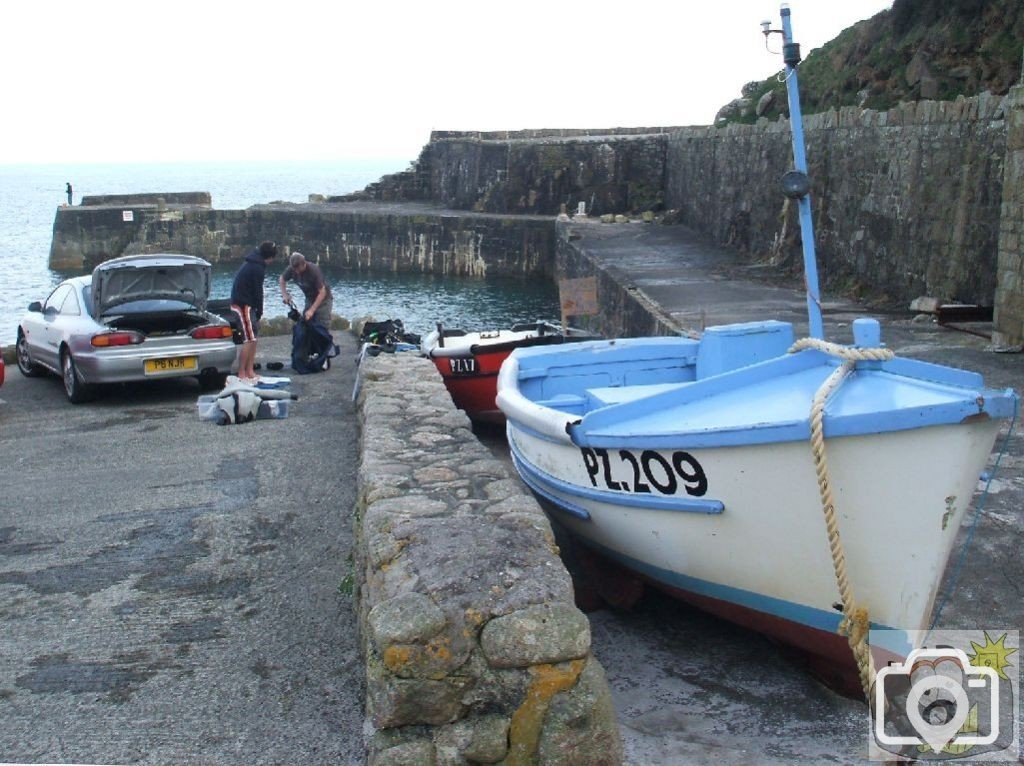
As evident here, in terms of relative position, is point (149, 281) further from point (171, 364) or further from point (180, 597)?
point (180, 597)

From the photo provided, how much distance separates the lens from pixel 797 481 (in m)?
4.79

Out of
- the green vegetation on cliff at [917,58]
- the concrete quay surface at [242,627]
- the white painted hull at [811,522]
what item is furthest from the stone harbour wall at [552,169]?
the white painted hull at [811,522]

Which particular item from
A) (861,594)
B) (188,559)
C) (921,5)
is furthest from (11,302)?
(861,594)

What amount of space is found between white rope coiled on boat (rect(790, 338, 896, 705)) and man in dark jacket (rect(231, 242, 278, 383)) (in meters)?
7.18

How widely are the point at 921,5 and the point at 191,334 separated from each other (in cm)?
1951

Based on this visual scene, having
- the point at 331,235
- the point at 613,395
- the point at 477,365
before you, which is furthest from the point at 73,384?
the point at 331,235

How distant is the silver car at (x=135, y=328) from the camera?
10.6 metres

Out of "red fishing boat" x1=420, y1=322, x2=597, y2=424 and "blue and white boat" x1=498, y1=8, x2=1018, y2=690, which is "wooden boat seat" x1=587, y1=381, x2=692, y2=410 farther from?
"red fishing boat" x1=420, y1=322, x2=597, y2=424

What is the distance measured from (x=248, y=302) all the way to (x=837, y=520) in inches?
304

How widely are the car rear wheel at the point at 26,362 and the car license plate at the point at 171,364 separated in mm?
2635

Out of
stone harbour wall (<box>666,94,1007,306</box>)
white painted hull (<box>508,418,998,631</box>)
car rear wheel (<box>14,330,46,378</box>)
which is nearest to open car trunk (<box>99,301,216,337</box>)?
car rear wheel (<box>14,330,46,378</box>)

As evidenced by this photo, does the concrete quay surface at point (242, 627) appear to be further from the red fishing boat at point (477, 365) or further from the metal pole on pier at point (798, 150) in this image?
the red fishing boat at point (477, 365)

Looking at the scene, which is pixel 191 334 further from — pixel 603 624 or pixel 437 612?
pixel 437 612

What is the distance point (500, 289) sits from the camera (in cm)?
3747
